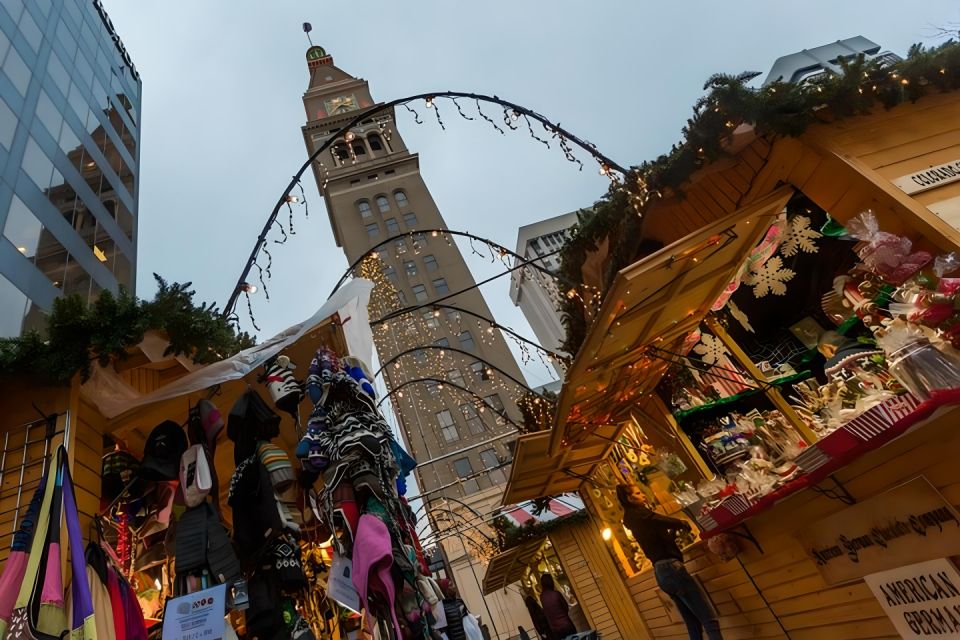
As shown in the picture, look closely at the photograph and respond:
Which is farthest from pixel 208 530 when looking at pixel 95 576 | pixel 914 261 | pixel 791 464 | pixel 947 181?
pixel 947 181

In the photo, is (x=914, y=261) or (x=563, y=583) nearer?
(x=914, y=261)

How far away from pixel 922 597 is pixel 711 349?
3517mm

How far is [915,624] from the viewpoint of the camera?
10.8 ft

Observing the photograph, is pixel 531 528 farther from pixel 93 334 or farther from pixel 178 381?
pixel 93 334

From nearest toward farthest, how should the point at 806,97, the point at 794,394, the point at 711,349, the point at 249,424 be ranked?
the point at 249,424, the point at 806,97, the point at 794,394, the point at 711,349

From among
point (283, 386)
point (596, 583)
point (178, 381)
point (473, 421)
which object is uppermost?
point (473, 421)

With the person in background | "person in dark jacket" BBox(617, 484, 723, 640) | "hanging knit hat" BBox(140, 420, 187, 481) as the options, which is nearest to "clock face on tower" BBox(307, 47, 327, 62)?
the person in background

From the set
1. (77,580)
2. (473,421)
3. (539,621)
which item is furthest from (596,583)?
(473,421)

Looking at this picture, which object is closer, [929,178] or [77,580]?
[77,580]

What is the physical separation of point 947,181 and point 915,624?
3.17 meters

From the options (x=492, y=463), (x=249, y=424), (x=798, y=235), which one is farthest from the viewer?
(x=492, y=463)

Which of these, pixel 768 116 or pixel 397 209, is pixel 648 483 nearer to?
pixel 768 116

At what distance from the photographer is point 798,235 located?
5.53m

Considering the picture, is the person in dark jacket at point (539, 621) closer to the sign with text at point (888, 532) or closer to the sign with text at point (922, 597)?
the sign with text at point (888, 532)
